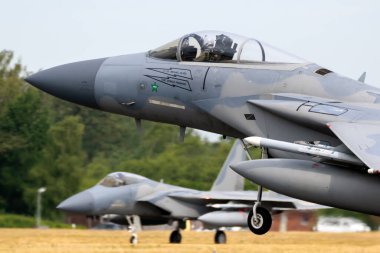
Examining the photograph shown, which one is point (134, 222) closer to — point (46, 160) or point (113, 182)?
point (113, 182)

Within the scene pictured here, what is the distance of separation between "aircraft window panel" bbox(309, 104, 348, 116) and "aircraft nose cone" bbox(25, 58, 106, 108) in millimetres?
3987

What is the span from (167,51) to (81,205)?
14557 mm

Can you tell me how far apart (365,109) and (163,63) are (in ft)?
11.2

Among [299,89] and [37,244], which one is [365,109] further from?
[37,244]

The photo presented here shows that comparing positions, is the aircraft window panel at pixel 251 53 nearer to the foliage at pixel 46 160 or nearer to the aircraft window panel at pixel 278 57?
the aircraft window panel at pixel 278 57

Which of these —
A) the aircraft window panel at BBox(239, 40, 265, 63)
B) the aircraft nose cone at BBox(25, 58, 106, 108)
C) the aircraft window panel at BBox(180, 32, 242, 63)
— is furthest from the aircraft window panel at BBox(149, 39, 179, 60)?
the aircraft window panel at BBox(239, 40, 265, 63)

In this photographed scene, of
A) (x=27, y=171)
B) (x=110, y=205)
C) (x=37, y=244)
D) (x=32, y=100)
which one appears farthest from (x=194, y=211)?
(x=32, y=100)

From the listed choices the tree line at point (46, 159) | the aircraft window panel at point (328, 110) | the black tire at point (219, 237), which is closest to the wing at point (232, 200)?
the black tire at point (219, 237)

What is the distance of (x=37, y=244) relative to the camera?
23297mm

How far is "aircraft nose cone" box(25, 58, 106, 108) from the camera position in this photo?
46.9 ft

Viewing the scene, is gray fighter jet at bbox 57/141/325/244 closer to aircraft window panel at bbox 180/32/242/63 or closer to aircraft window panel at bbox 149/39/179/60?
aircraft window panel at bbox 149/39/179/60

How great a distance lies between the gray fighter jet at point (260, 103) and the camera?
460 inches

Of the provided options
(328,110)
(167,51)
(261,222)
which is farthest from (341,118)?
(167,51)

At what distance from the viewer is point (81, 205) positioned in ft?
91.1
